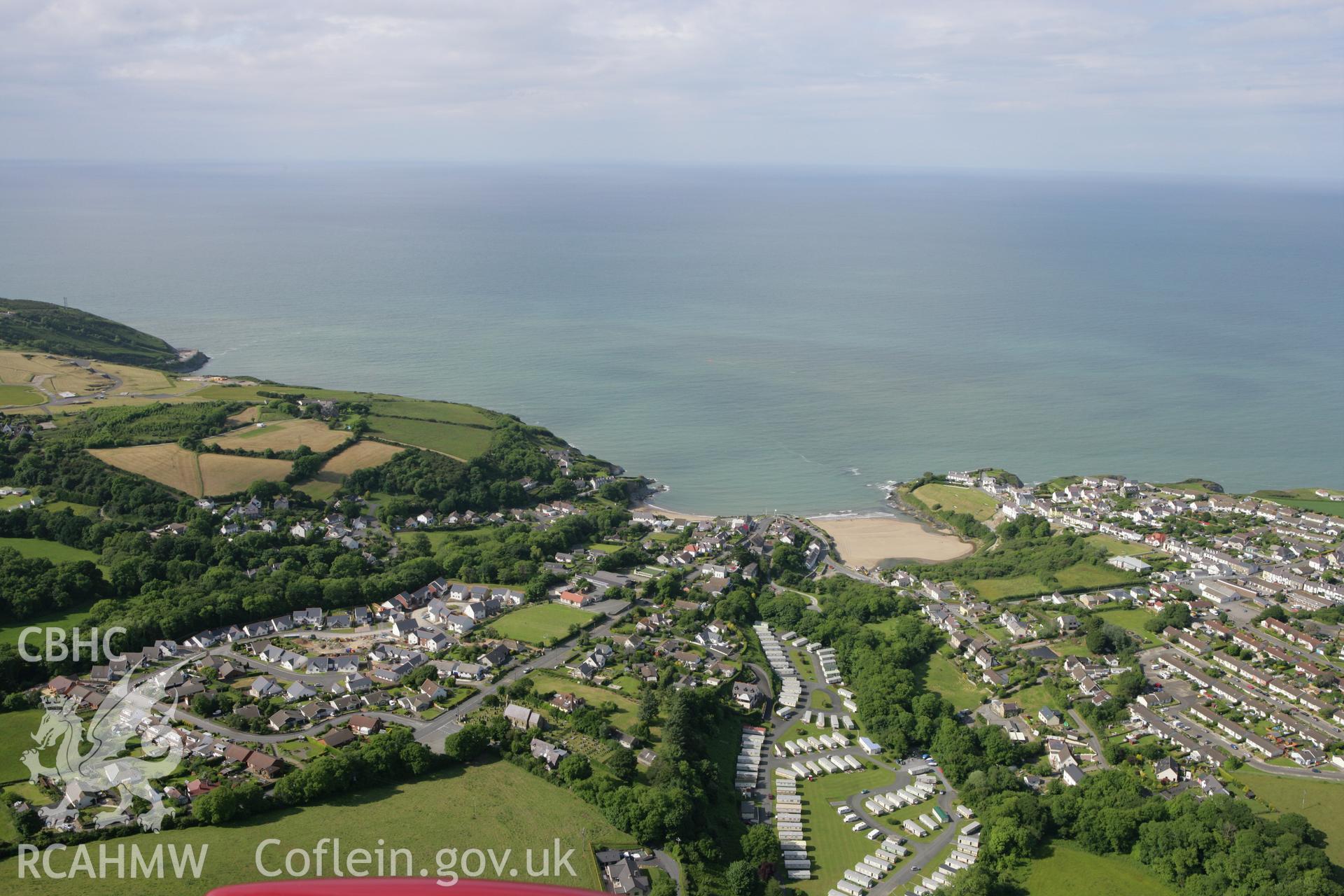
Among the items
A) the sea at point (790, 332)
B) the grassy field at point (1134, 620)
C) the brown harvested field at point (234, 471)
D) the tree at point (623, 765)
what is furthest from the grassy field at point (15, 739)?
the grassy field at point (1134, 620)

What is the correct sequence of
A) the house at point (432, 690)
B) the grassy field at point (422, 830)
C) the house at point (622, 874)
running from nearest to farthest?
1. the grassy field at point (422, 830)
2. the house at point (622, 874)
3. the house at point (432, 690)

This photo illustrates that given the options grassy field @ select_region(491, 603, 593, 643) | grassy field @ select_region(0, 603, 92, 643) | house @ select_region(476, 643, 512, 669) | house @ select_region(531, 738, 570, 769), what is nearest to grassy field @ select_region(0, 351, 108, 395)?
grassy field @ select_region(0, 603, 92, 643)

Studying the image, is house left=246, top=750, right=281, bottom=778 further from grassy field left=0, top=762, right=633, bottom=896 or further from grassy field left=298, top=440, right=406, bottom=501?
grassy field left=298, top=440, right=406, bottom=501

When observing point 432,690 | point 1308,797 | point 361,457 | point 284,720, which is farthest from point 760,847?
point 361,457

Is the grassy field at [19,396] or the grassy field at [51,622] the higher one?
the grassy field at [19,396]

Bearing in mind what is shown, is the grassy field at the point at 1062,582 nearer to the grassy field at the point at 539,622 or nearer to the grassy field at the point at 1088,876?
the grassy field at the point at 1088,876

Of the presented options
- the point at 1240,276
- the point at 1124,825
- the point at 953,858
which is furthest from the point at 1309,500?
the point at 1240,276

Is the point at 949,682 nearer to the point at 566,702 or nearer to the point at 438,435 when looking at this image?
the point at 566,702
